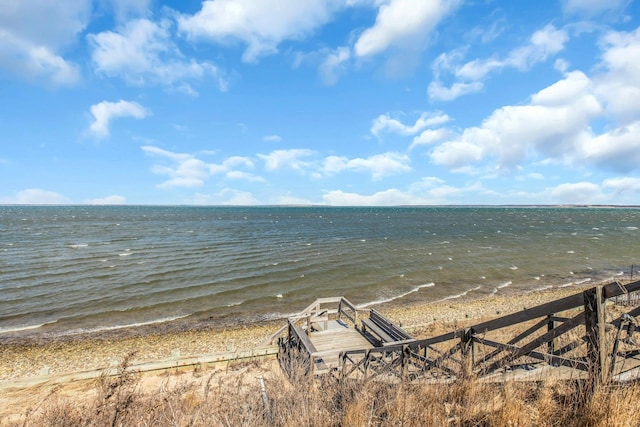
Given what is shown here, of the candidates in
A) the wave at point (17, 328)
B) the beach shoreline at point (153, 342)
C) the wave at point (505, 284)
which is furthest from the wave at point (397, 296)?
the wave at point (17, 328)

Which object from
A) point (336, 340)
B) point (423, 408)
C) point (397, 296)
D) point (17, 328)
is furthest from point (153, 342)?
point (397, 296)

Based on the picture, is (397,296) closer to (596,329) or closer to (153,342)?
(153,342)

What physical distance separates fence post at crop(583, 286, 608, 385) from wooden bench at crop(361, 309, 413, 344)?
5962 millimetres

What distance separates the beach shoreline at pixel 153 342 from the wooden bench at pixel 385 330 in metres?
3.98

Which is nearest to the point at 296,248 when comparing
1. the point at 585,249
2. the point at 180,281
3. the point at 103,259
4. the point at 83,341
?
the point at 180,281

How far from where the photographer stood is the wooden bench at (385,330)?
10.5 m

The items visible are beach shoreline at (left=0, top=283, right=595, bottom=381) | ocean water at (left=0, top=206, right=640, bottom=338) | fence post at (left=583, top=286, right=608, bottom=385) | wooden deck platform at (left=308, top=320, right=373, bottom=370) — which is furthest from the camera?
ocean water at (left=0, top=206, right=640, bottom=338)

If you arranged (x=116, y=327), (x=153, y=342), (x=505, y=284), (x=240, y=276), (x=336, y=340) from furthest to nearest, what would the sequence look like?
(x=240, y=276), (x=505, y=284), (x=116, y=327), (x=153, y=342), (x=336, y=340)

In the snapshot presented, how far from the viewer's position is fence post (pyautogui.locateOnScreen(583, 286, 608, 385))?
4.09 meters

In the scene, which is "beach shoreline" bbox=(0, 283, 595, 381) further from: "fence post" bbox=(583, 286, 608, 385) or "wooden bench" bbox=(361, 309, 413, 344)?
"fence post" bbox=(583, 286, 608, 385)

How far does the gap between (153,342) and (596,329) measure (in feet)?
55.2

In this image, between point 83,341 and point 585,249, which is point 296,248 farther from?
point 585,249

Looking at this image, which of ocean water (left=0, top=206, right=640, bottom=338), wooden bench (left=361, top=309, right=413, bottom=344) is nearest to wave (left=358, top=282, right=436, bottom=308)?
ocean water (left=0, top=206, right=640, bottom=338)

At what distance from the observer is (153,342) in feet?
49.9
